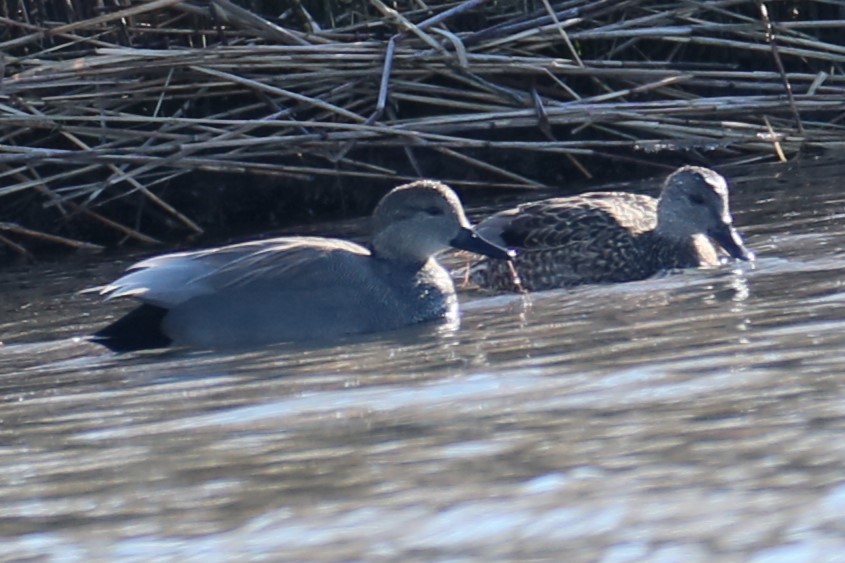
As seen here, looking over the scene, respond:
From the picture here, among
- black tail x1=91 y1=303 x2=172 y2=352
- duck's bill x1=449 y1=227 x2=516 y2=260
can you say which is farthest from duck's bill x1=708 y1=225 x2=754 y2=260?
black tail x1=91 y1=303 x2=172 y2=352

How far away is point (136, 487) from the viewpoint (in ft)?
12.0

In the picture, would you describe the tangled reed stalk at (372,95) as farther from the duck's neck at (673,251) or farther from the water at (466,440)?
the water at (466,440)

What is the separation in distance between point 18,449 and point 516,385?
1.23 m

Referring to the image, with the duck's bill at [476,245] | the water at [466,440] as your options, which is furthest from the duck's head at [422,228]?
the water at [466,440]

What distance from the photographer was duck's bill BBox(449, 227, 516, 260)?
6770 mm

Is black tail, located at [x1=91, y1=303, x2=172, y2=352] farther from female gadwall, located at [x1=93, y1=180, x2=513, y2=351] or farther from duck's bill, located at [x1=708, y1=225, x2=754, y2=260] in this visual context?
duck's bill, located at [x1=708, y1=225, x2=754, y2=260]

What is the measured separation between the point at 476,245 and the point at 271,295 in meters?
1.00

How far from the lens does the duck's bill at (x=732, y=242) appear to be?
22.6ft

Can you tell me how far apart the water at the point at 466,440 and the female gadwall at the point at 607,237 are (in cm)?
103

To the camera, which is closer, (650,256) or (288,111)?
(650,256)

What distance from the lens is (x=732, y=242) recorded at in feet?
23.1

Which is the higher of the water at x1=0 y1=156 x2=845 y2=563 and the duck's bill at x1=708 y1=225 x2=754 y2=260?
the water at x1=0 y1=156 x2=845 y2=563

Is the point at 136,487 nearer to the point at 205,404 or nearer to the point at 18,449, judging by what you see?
the point at 18,449

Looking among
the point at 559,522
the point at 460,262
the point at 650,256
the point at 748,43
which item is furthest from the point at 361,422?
the point at 748,43
